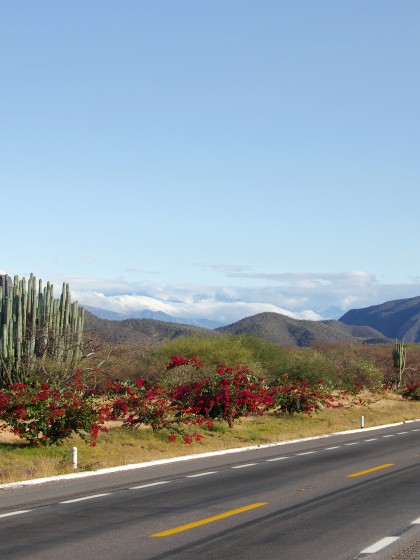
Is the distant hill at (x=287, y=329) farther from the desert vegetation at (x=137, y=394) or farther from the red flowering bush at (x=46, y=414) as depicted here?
the red flowering bush at (x=46, y=414)

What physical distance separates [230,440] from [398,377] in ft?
131

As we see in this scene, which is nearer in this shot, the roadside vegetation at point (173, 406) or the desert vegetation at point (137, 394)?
the roadside vegetation at point (173, 406)

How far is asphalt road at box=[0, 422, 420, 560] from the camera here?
10109 mm

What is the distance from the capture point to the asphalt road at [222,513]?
398 inches

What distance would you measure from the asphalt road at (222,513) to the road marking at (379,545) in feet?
0.04

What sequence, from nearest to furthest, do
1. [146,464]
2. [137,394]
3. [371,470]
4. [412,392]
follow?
[371,470], [146,464], [137,394], [412,392]

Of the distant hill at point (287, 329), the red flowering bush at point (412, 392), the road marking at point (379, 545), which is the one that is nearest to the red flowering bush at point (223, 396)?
the road marking at point (379, 545)

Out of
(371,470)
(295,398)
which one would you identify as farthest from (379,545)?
(295,398)

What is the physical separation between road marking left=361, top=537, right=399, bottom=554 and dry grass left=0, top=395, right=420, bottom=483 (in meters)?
9.32

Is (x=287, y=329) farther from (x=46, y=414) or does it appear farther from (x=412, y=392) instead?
(x=46, y=414)

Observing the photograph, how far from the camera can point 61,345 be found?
31375 mm

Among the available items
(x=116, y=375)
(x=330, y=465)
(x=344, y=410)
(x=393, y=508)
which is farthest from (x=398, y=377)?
(x=393, y=508)

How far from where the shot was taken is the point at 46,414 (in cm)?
2269

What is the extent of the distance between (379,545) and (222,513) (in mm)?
3250
